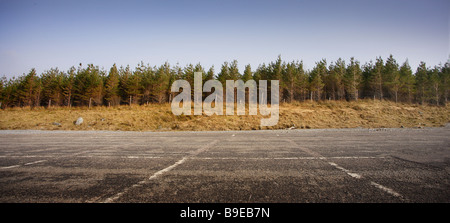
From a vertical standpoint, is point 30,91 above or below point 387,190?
above

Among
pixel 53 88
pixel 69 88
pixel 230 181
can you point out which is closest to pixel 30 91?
pixel 53 88

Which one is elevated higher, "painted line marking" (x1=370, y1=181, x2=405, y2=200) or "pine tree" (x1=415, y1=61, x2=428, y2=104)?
"pine tree" (x1=415, y1=61, x2=428, y2=104)

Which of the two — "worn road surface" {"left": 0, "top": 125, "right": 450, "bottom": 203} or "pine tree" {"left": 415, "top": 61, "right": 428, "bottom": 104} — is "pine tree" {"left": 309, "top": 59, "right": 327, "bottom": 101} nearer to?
"pine tree" {"left": 415, "top": 61, "right": 428, "bottom": 104}

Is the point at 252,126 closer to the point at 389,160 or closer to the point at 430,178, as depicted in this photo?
the point at 389,160

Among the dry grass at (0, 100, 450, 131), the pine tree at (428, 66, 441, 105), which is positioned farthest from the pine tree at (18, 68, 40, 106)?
the pine tree at (428, 66, 441, 105)

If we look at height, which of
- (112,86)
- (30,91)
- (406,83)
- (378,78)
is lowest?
(30,91)

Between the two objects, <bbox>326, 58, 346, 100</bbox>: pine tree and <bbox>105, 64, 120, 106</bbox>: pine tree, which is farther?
<bbox>326, 58, 346, 100</bbox>: pine tree

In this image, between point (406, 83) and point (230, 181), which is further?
point (406, 83)

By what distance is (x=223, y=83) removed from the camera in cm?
4434

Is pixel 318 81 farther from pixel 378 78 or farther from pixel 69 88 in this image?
pixel 69 88

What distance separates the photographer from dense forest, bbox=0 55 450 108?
42688mm

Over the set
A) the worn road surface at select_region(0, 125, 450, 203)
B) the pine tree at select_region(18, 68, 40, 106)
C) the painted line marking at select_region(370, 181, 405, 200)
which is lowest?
the worn road surface at select_region(0, 125, 450, 203)

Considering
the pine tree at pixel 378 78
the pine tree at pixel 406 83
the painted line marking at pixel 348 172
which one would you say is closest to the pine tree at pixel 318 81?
the pine tree at pixel 378 78

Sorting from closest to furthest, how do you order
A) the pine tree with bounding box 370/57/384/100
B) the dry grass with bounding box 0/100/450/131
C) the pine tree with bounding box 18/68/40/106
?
the dry grass with bounding box 0/100/450/131 < the pine tree with bounding box 370/57/384/100 < the pine tree with bounding box 18/68/40/106
